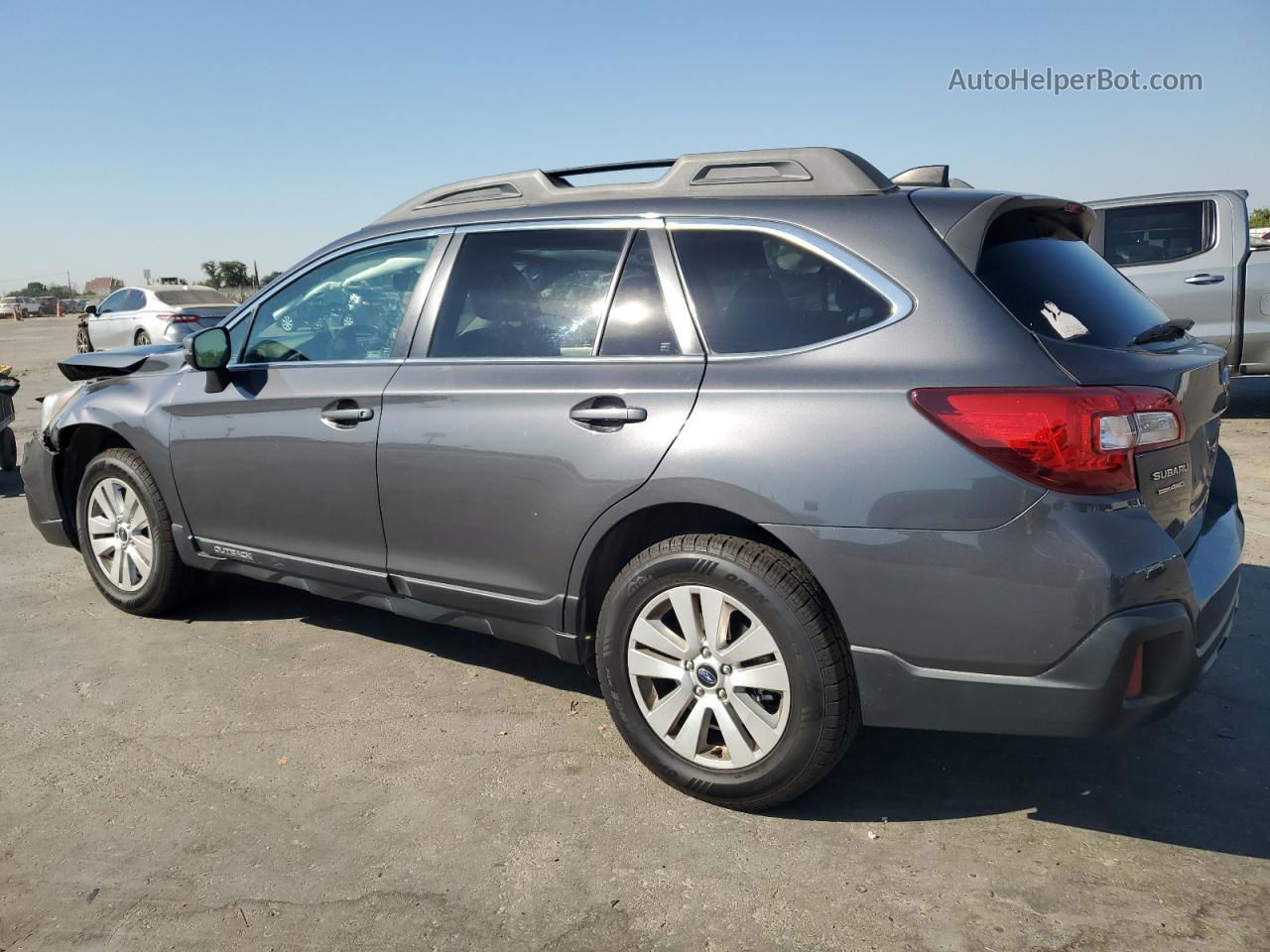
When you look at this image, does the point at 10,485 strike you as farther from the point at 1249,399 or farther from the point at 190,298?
the point at 190,298

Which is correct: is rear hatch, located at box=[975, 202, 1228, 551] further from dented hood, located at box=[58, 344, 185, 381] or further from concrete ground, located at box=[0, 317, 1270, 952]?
dented hood, located at box=[58, 344, 185, 381]

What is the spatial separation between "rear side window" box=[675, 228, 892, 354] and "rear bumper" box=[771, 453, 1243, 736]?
606 millimetres

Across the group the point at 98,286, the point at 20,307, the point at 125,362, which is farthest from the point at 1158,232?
the point at 98,286

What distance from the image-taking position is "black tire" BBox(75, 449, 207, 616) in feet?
15.3

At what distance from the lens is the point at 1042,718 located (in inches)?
102

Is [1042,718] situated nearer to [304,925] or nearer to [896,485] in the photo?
[896,485]

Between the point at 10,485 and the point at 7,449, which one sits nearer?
the point at 10,485

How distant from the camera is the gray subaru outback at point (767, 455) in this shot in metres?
2.54

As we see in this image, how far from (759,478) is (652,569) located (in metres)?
0.45

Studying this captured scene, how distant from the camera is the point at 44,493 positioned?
201 inches

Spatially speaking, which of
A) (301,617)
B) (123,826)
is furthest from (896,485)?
(301,617)

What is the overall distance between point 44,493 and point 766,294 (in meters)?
3.98

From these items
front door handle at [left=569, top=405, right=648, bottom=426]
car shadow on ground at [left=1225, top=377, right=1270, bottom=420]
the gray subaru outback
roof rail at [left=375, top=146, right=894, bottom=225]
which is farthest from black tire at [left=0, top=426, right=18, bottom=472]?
car shadow on ground at [left=1225, top=377, right=1270, bottom=420]

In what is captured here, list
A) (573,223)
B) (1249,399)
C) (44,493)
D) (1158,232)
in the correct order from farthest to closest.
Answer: (1249,399), (1158,232), (44,493), (573,223)
